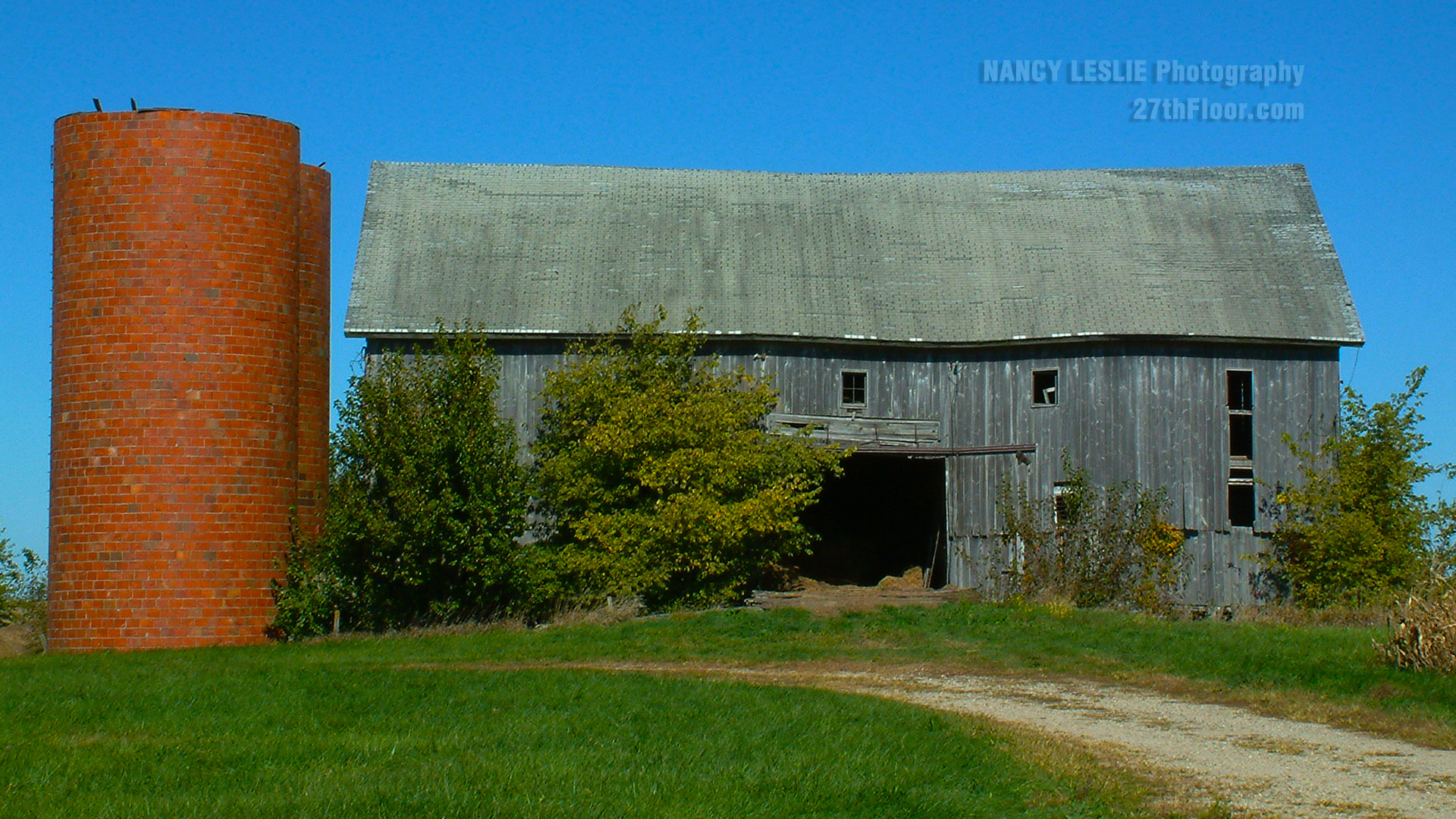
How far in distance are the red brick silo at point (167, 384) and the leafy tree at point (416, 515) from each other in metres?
0.82

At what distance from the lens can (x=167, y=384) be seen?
72.3 feet

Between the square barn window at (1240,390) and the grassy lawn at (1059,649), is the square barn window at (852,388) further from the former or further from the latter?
the square barn window at (1240,390)

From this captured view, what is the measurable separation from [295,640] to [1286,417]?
756 inches

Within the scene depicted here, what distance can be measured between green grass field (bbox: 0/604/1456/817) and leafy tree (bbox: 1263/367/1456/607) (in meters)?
7.35

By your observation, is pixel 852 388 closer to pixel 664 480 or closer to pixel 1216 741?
pixel 664 480

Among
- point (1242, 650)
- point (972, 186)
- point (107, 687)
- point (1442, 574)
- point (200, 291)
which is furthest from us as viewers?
point (972, 186)

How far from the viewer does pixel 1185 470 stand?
95.6 ft

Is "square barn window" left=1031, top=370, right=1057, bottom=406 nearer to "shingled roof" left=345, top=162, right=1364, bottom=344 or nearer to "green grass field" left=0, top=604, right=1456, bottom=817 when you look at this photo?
"shingled roof" left=345, top=162, right=1364, bottom=344

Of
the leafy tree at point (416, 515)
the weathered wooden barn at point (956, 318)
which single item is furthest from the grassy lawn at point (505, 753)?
the weathered wooden barn at point (956, 318)

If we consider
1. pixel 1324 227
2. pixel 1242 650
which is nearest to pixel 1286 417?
pixel 1324 227

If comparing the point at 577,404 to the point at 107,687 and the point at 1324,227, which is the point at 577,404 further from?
the point at 1324,227

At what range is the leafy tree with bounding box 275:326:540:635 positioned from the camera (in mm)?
22906

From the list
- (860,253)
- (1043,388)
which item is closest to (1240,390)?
(1043,388)

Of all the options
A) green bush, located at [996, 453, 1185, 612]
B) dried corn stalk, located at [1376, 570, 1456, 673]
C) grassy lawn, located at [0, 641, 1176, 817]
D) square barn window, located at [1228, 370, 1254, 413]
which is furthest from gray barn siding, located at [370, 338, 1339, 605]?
grassy lawn, located at [0, 641, 1176, 817]
